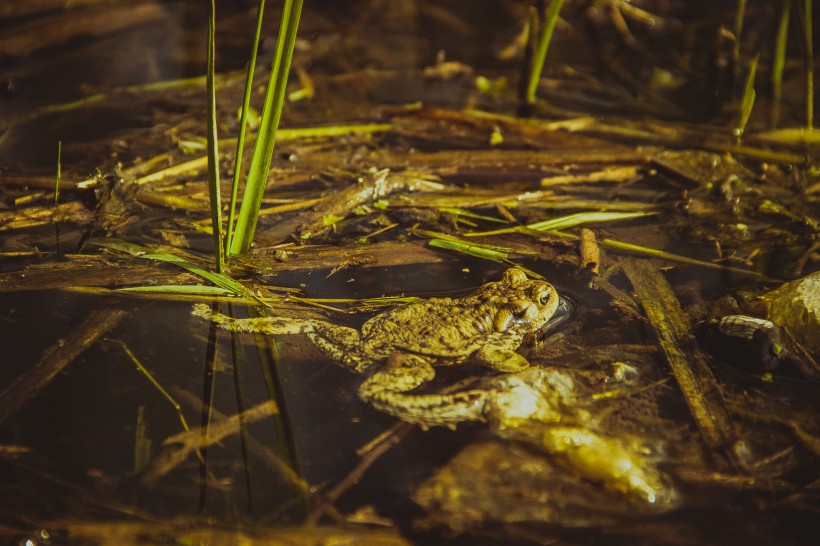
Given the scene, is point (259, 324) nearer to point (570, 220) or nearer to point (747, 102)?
point (570, 220)

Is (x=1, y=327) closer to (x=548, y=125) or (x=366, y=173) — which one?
(x=366, y=173)

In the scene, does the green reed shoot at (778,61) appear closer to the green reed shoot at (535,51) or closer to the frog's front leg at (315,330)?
the green reed shoot at (535,51)

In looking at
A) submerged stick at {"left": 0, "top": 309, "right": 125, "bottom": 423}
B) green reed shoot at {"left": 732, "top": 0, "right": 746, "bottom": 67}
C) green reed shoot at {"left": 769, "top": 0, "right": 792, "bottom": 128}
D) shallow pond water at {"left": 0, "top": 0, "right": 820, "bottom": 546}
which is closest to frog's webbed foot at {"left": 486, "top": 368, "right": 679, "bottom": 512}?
shallow pond water at {"left": 0, "top": 0, "right": 820, "bottom": 546}

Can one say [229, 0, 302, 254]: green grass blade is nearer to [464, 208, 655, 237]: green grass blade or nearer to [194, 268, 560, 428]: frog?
[194, 268, 560, 428]: frog

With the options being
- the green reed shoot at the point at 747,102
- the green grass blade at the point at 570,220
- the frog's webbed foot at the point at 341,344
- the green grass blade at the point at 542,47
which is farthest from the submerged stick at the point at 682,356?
the green grass blade at the point at 542,47

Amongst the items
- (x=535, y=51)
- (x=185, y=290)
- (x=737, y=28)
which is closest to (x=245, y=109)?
(x=185, y=290)
